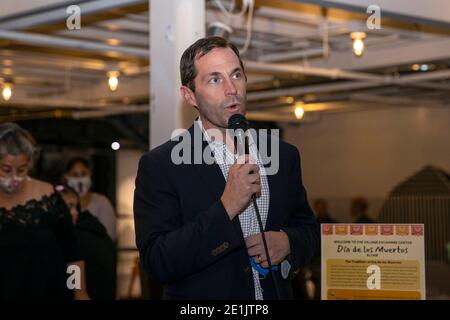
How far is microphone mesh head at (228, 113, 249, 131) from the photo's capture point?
7.05ft

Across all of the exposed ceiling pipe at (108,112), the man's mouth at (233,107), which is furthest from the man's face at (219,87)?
the exposed ceiling pipe at (108,112)

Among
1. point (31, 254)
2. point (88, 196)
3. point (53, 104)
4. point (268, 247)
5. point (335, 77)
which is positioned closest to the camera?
point (268, 247)

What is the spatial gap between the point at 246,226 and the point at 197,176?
0.17 meters

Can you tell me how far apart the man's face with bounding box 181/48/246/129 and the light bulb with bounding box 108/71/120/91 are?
15.2 ft

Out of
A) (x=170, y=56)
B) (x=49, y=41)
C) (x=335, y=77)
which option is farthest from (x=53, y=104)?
(x=335, y=77)

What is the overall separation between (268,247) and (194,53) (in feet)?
1.69

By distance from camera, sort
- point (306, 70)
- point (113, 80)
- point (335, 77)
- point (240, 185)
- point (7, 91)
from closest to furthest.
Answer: point (240, 185)
point (7, 91)
point (113, 80)
point (306, 70)
point (335, 77)

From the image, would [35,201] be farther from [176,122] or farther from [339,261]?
[339,261]

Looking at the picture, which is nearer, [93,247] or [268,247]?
[268,247]

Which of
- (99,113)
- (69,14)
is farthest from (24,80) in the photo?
(99,113)

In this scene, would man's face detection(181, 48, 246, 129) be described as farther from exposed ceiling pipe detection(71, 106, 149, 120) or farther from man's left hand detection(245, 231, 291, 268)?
exposed ceiling pipe detection(71, 106, 149, 120)

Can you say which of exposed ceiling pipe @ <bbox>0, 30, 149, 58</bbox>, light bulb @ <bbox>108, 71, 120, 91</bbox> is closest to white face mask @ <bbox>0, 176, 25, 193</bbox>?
exposed ceiling pipe @ <bbox>0, 30, 149, 58</bbox>

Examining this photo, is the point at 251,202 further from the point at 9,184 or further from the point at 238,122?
the point at 9,184

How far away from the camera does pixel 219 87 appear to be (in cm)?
225
